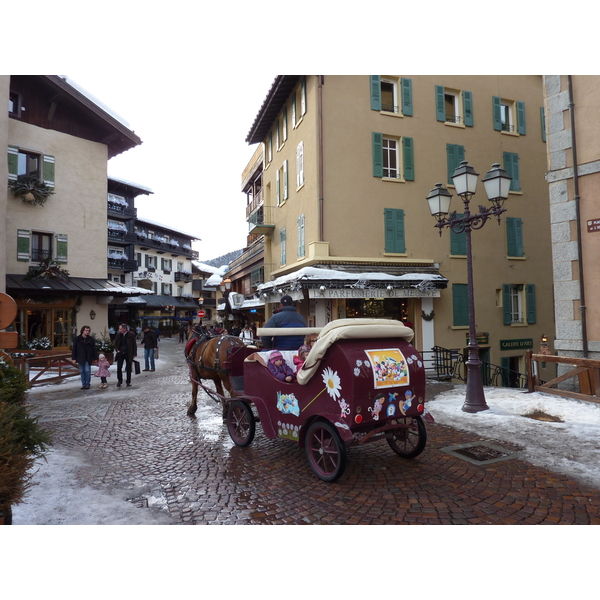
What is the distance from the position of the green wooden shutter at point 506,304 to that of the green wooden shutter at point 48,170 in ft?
67.0

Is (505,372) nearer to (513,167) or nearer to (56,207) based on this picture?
(513,167)

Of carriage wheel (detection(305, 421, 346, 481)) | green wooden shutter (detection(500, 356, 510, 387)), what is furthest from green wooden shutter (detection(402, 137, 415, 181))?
carriage wheel (detection(305, 421, 346, 481))

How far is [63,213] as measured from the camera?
18891 mm

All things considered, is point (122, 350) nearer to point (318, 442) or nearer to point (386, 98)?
point (318, 442)

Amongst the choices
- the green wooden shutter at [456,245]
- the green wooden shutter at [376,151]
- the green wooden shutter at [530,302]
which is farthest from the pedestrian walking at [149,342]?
the green wooden shutter at [530,302]

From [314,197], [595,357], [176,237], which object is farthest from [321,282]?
[176,237]

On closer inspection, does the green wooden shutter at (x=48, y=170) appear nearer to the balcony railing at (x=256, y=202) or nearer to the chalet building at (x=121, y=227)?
the balcony railing at (x=256, y=202)

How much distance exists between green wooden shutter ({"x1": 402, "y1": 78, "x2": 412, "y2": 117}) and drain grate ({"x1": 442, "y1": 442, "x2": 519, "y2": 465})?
14298mm

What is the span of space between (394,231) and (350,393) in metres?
12.8

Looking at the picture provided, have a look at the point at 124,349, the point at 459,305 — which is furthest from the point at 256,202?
the point at 124,349

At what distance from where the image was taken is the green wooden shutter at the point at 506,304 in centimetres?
1727

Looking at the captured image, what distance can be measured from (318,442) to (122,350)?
9.62 metres

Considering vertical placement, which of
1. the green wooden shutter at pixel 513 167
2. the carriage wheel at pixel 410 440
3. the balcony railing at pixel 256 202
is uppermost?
the balcony railing at pixel 256 202

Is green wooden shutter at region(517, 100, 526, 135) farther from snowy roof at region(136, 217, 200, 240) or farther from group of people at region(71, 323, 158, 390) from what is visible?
snowy roof at region(136, 217, 200, 240)
